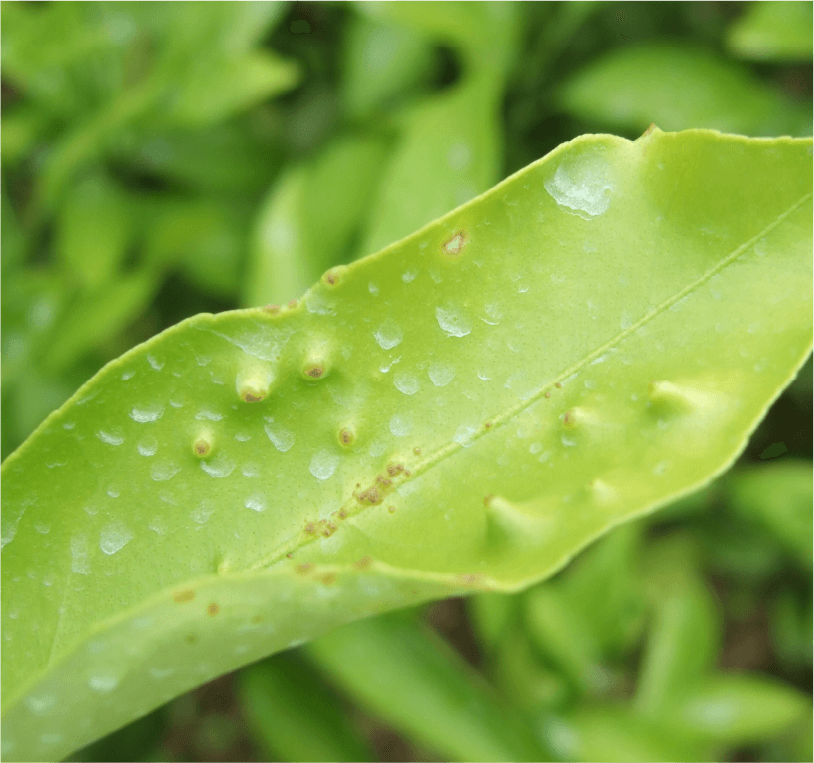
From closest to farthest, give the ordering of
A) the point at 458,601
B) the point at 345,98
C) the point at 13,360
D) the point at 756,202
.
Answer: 1. the point at 756,202
2. the point at 13,360
3. the point at 345,98
4. the point at 458,601

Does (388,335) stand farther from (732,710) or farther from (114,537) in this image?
(732,710)

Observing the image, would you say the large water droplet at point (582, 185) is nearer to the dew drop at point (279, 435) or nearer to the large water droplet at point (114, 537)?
the dew drop at point (279, 435)

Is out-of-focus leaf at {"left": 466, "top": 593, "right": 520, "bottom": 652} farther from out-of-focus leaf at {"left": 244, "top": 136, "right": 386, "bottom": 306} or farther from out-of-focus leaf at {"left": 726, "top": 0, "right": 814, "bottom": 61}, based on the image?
out-of-focus leaf at {"left": 726, "top": 0, "right": 814, "bottom": 61}

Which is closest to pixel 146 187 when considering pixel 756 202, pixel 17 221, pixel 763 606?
pixel 17 221

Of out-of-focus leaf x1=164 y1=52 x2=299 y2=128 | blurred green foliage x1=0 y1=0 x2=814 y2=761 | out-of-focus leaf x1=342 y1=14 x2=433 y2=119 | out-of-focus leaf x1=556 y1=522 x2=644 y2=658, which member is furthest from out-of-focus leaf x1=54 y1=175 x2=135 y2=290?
out-of-focus leaf x1=556 y1=522 x2=644 y2=658

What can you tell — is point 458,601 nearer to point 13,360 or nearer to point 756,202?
point 13,360

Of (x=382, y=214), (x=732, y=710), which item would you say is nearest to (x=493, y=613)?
(x=732, y=710)

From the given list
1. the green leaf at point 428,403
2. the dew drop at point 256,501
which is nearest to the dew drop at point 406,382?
the green leaf at point 428,403
